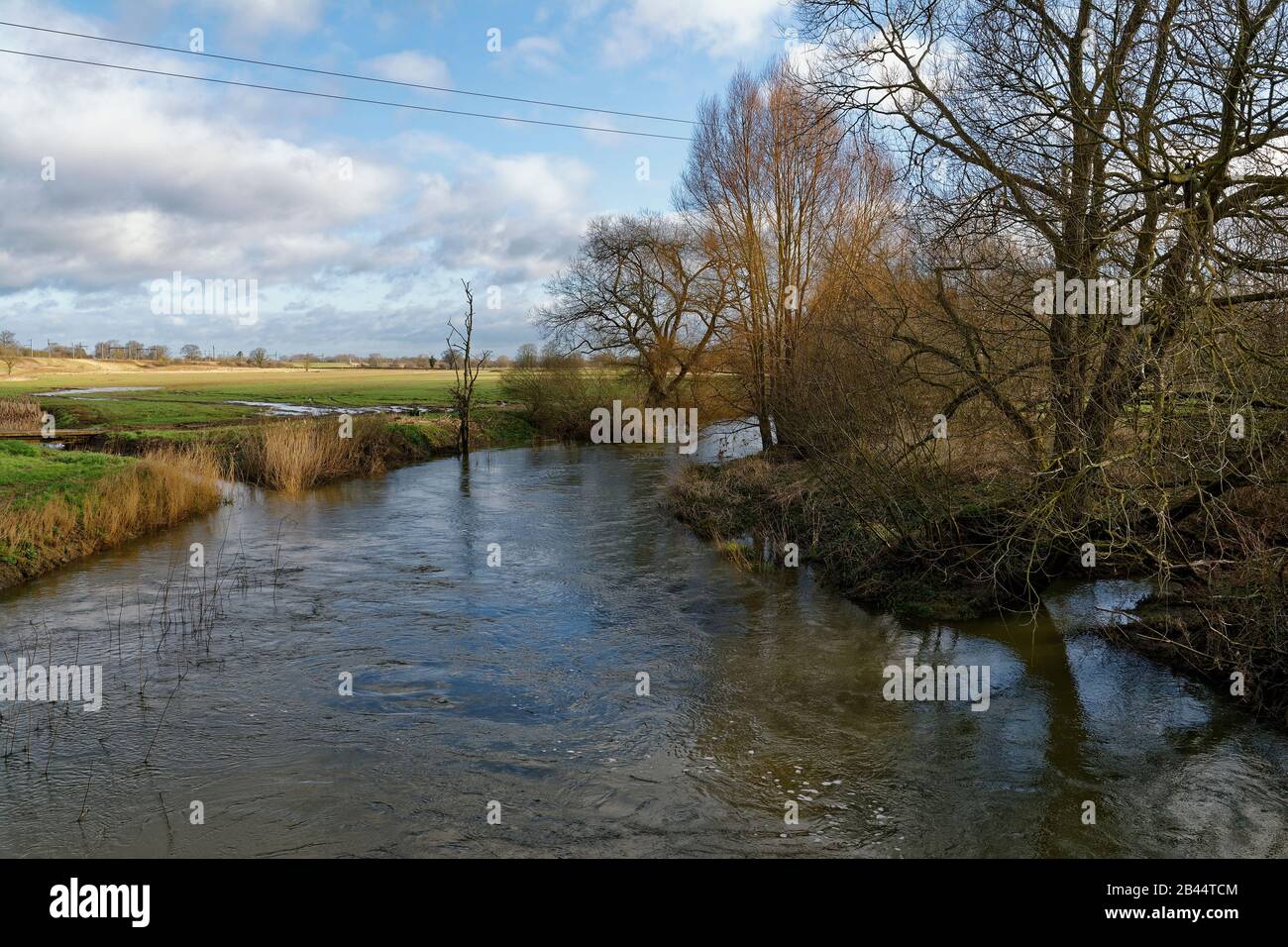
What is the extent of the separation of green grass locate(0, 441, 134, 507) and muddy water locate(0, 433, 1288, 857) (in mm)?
3074

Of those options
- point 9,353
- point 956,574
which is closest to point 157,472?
point 956,574

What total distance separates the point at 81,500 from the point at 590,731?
12.1 m

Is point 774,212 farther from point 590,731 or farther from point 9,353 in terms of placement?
point 9,353

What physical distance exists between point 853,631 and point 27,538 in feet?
40.1

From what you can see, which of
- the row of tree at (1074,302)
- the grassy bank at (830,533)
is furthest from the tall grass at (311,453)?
the row of tree at (1074,302)

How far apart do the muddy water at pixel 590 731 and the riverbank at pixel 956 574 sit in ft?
1.18

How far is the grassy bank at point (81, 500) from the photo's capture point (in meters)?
12.9

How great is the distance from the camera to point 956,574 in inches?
444

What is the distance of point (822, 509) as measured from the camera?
1499 centimetres

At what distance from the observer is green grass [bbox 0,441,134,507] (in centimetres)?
1476

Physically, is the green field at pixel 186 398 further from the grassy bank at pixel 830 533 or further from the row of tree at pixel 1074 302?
the row of tree at pixel 1074 302

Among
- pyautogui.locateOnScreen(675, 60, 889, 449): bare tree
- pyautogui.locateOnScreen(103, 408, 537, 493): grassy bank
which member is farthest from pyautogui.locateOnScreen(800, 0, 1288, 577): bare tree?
pyautogui.locateOnScreen(103, 408, 537, 493): grassy bank

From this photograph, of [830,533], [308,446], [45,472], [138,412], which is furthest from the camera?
[138,412]
